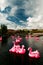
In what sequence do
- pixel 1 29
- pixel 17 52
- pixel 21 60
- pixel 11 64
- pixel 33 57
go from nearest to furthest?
pixel 11 64, pixel 21 60, pixel 33 57, pixel 17 52, pixel 1 29

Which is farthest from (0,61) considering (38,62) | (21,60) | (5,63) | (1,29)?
(1,29)

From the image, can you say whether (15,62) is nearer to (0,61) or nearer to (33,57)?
(0,61)

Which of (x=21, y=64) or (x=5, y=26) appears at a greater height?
(x=5, y=26)

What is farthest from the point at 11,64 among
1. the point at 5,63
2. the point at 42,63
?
the point at 42,63

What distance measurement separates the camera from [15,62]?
2664cm

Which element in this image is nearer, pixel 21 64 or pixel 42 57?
pixel 21 64

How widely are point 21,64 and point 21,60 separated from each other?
243 cm

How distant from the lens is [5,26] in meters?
124

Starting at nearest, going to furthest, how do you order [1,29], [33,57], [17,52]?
[33,57] < [17,52] < [1,29]

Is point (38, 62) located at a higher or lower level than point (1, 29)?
lower

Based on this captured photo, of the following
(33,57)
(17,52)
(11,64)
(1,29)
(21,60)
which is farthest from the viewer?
(1,29)

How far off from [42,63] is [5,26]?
10021 centimetres

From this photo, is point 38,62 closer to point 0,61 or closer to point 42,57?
point 42,57

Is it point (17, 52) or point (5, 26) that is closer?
point (17, 52)
